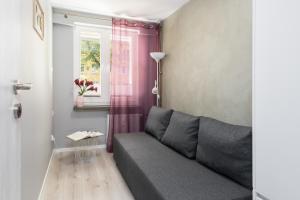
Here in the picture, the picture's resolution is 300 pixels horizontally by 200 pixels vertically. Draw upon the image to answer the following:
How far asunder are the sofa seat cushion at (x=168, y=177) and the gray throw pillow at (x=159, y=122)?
26cm

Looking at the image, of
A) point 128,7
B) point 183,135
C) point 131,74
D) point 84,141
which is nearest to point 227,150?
point 183,135

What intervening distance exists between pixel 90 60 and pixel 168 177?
2.77 m

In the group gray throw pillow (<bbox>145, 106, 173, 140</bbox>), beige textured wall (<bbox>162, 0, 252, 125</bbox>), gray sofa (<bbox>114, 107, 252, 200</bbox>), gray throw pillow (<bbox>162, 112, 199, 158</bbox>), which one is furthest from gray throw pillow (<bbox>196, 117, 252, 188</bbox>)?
gray throw pillow (<bbox>145, 106, 173, 140</bbox>)

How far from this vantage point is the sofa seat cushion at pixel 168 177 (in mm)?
1448

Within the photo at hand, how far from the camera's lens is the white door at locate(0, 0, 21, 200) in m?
0.77

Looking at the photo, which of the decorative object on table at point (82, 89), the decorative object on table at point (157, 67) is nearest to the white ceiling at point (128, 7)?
the decorative object on table at point (157, 67)

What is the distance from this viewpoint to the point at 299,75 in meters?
0.89

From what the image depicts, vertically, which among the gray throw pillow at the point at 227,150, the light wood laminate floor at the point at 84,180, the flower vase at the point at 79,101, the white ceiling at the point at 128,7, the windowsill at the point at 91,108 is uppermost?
the white ceiling at the point at 128,7

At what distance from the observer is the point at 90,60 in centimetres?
375

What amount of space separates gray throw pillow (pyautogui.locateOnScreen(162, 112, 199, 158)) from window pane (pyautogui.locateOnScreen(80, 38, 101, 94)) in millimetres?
1861

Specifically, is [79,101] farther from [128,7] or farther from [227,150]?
[227,150]

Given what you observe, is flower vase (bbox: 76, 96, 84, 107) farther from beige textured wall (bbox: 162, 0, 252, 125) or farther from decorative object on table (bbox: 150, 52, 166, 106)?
beige textured wall (bbox: 162, 0, 252, 125)

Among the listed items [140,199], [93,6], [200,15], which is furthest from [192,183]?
[93,6]

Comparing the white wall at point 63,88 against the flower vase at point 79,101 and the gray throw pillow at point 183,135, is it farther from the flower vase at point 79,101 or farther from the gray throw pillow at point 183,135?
the gray throw pillow at point 183,135
